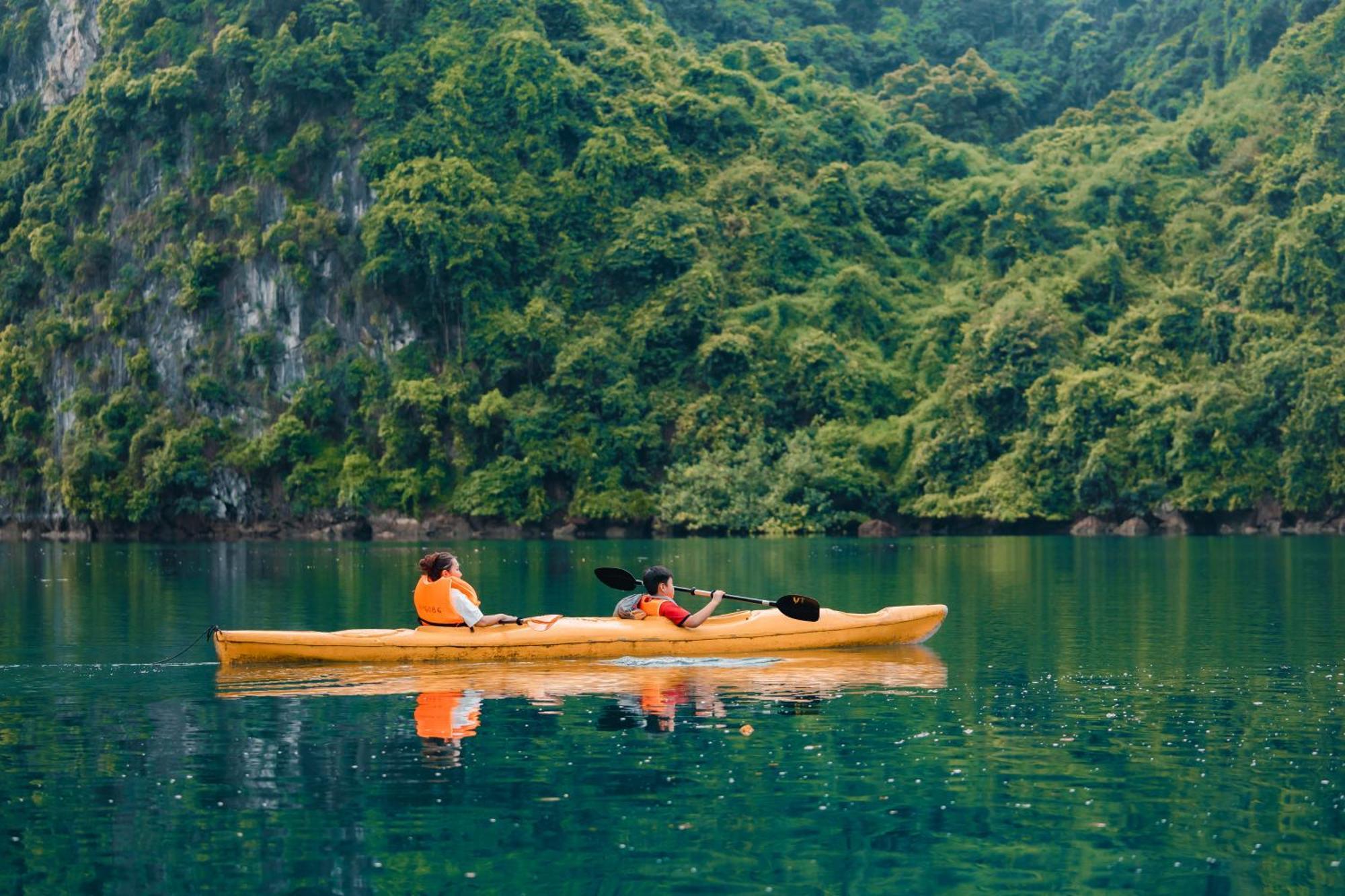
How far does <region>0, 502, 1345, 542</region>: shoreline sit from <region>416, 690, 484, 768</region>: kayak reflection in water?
4475 cm

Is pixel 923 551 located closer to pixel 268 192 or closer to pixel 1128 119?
pixel 268 192

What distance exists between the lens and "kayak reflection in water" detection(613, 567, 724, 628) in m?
19.3

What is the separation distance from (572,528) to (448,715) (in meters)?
51.8

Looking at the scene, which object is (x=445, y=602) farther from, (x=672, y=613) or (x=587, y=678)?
(x=672, y=613)

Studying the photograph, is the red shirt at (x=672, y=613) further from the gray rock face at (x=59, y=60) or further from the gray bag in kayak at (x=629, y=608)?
the gray rock face at (x=59, y=60)

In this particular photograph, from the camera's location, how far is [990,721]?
1460cm

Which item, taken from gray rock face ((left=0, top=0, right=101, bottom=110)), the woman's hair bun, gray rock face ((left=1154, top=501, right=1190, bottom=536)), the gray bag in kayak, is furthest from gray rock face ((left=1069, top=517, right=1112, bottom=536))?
gray rock face ((left=0, top=0, right=101, bottom=110))

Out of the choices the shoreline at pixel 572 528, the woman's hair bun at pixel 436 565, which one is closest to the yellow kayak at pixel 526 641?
the woman's hair bun at pixel 436 565

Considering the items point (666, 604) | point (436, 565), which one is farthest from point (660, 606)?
point (436, 565)

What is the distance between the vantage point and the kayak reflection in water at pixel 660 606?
758 inches

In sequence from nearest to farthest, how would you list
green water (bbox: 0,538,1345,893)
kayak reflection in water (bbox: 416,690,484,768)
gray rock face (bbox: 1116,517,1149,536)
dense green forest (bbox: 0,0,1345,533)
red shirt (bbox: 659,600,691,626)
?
1. green water (bbox: 0,538,1345,893)
2. kayak reflection in water (bbox: 416,690,484,768)
3. red shirt (bbox: 659,600,691,626)
4. gray rock face (bbox: 1116,517,1149,536)
5. dense green forest (bbox: 0,0,1345,533)

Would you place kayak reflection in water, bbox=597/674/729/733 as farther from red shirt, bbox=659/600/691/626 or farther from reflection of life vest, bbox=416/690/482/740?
red shirt, bbox=659/600/691/626

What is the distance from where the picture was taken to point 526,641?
18844 millimetres

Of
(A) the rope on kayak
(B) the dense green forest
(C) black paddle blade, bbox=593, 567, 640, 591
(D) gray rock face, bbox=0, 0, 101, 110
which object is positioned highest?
(D) gray rock face, bbox=0, 0, 101, 110
